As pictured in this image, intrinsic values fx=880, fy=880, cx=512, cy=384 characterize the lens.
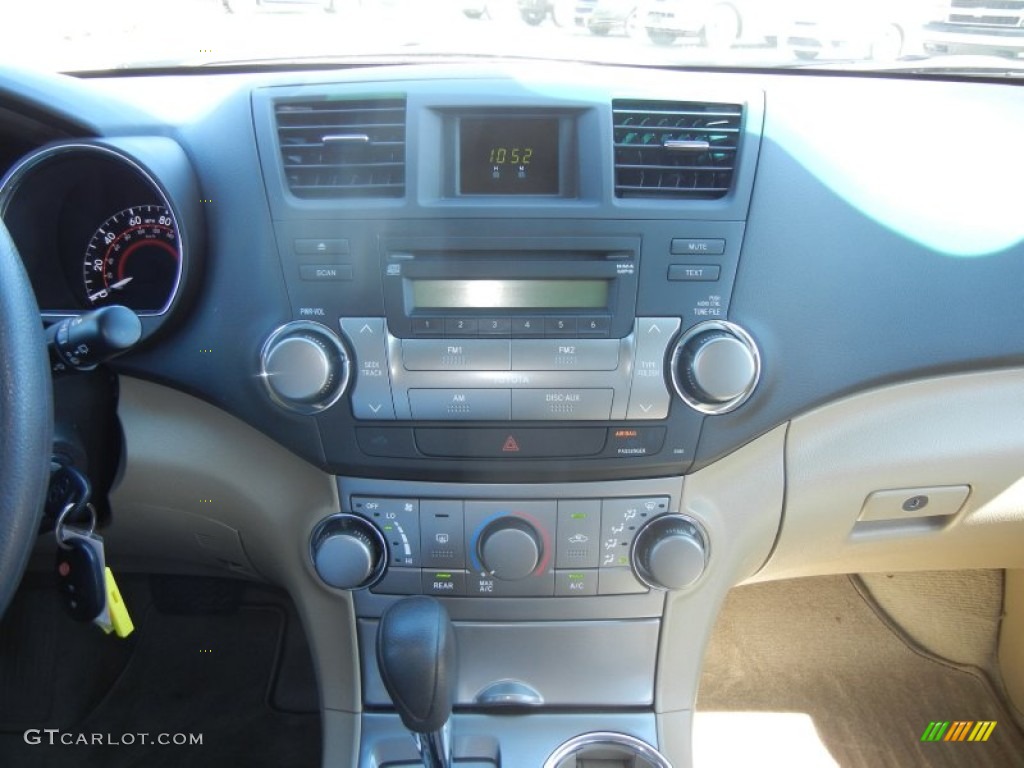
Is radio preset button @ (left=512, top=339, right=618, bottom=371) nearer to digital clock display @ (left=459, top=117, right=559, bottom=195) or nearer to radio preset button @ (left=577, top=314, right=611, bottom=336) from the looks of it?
radio preset button @ (left=577, top=314, right=611, bottom=336)

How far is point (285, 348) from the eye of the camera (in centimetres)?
130

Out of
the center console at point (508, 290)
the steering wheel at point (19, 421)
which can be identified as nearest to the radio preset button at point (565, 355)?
the center console at point (508, 290)

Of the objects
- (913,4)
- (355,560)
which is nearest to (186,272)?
(355,560)

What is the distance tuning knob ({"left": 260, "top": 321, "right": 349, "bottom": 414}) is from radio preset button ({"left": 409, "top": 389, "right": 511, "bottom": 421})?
0.39 feet

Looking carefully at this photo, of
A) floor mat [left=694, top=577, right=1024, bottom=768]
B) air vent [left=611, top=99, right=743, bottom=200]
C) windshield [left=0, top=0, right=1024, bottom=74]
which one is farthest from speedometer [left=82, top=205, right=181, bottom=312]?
floor mat [left=694, top=577, right=1024, bottom=768]

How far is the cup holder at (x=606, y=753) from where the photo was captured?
1.48 metres

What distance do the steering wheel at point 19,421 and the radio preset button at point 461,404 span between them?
1.72 feet

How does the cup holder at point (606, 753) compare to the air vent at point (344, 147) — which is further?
the cup holder at point (606, 753)

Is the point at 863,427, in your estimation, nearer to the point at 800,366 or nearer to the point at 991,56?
the point at 800,366

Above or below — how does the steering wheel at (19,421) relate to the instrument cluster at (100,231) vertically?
below

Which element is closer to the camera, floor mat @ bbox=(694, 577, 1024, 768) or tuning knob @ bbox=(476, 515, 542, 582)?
tuning knob @ bbox=(476, 515, 542, 582)

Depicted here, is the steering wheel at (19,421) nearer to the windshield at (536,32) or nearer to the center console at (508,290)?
the center console at (508,290)

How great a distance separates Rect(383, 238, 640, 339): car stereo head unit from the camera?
132 centimetres

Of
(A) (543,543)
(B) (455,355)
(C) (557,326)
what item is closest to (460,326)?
(B) (455,355)
